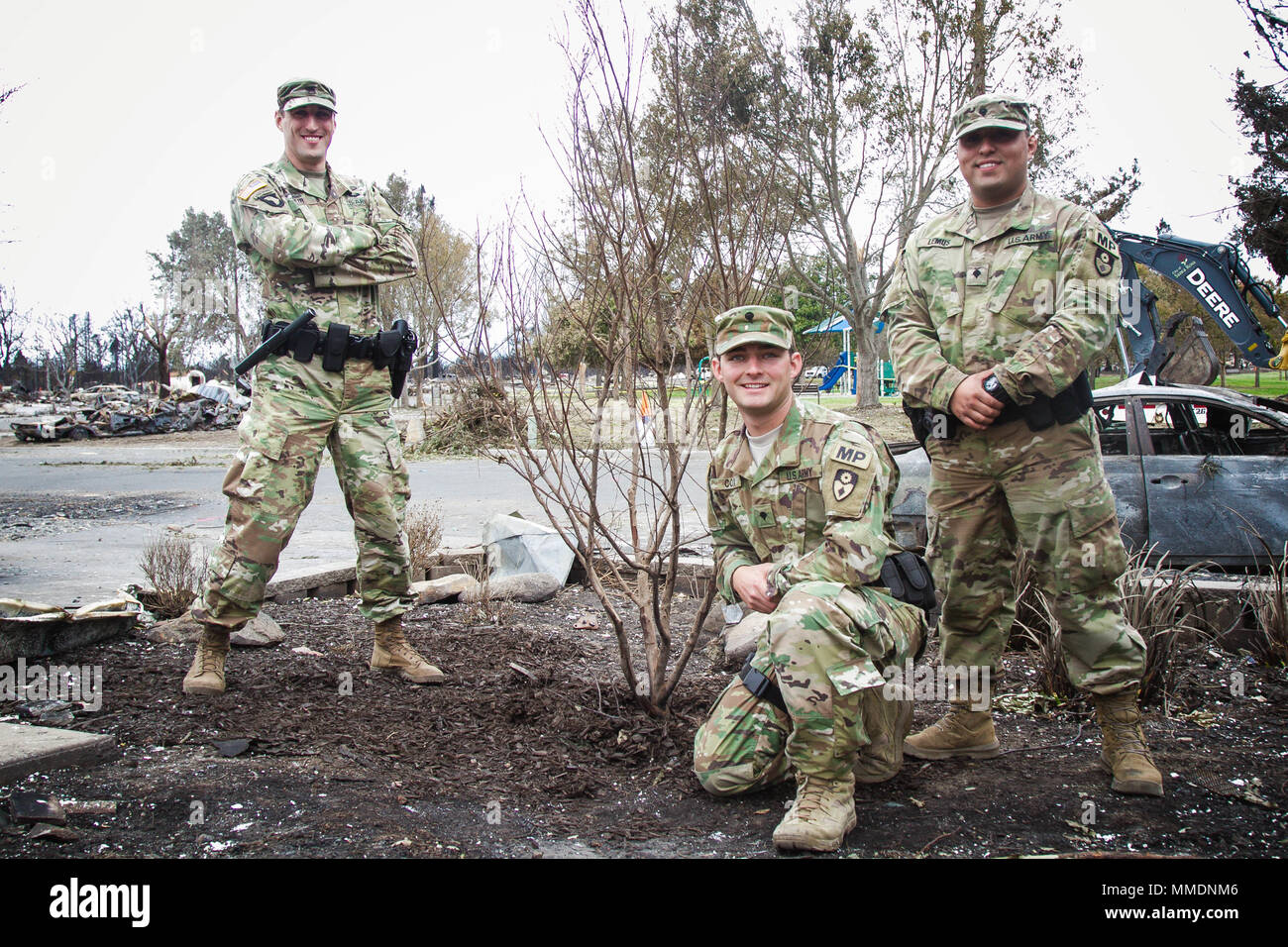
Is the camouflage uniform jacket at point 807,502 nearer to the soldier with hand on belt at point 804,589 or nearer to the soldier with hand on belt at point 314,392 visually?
the soldier with hand on belt at point 804,589

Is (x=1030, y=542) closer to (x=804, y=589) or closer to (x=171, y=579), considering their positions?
(x=804, y=589)

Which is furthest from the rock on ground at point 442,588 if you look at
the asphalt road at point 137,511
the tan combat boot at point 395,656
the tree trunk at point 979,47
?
the tree trunk at point 979,47

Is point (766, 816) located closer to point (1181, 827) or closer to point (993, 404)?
point (1181, 827)

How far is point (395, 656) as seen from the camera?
13.0 ft

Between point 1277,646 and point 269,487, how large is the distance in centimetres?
411

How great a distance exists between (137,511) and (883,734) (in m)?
9.12

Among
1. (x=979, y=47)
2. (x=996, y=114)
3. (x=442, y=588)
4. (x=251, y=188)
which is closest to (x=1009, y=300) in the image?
(x=996, y=114)

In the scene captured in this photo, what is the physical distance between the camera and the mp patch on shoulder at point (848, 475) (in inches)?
108

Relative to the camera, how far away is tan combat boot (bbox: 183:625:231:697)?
361cm

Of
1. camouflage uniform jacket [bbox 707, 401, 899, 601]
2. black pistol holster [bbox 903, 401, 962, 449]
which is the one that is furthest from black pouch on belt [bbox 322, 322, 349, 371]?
black pistol holster [bbox 903, 401, 962, 449]

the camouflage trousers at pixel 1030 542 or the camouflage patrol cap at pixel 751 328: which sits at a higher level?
the camouflage patrol cap at pixel 751 328

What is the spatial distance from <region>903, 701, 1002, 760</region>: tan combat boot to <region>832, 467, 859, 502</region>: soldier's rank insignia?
913mm

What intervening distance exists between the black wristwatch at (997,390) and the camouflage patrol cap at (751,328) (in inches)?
24.6

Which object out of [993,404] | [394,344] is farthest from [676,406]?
[993,404]
